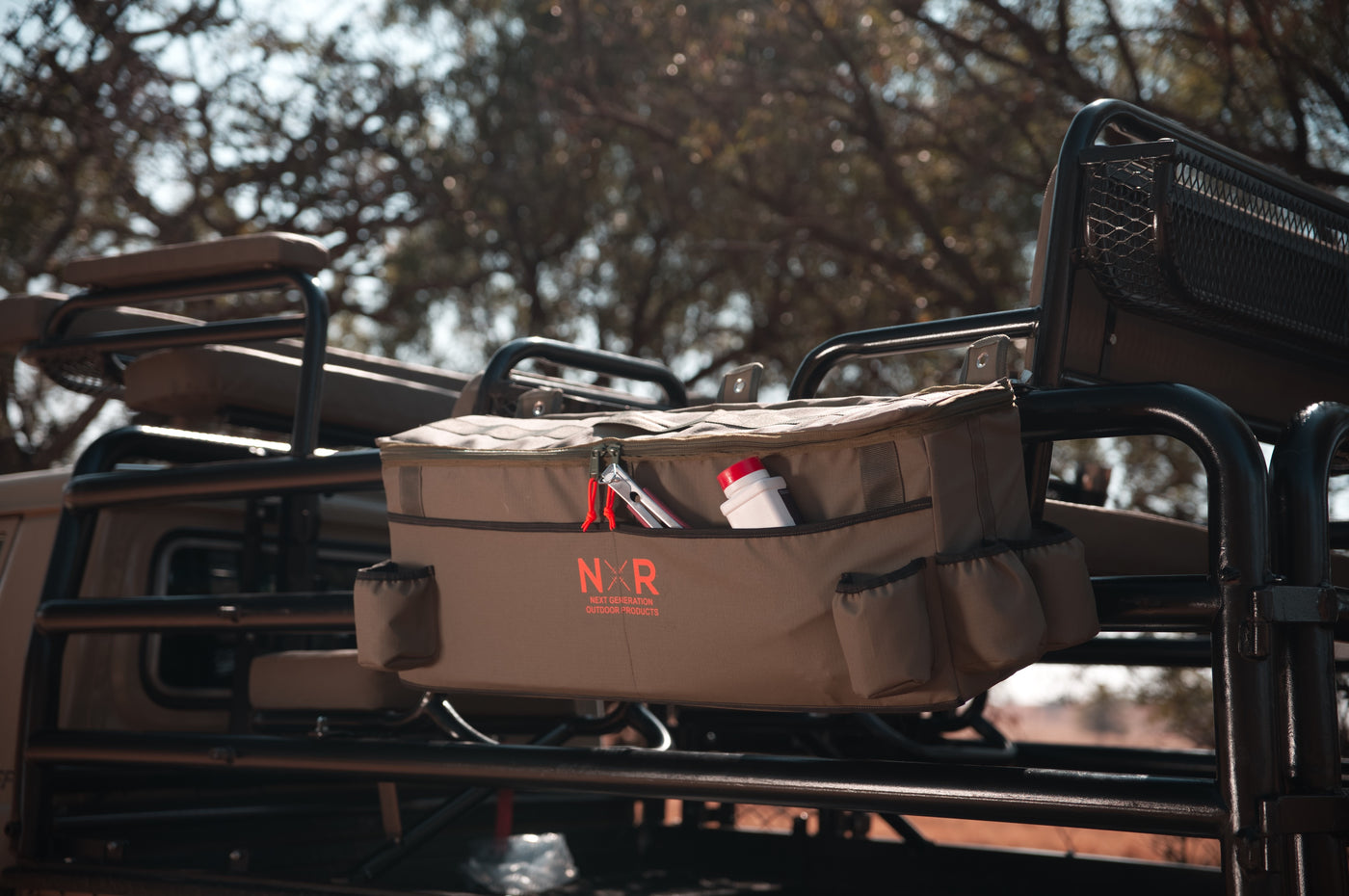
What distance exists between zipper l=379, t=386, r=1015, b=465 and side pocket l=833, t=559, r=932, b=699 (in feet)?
0.50

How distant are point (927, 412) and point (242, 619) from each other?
1300 millimetres

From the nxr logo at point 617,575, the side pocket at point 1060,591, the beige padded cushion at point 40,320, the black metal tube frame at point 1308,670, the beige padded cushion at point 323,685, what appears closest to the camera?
the black metal tube frame at point 1308,670

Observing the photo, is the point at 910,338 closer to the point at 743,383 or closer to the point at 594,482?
the point at 743,383

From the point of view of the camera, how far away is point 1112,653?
229 cm

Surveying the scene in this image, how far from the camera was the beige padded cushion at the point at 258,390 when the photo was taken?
2705 millimetres

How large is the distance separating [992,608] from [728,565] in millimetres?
309

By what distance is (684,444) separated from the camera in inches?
59.9

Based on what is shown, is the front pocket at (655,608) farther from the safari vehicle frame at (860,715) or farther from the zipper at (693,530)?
the safari vehicle frame at (860,715)

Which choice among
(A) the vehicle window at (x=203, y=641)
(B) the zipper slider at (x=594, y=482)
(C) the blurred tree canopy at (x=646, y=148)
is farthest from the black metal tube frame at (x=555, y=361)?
(C) the blurred tree canopy at (x=646, y=148)

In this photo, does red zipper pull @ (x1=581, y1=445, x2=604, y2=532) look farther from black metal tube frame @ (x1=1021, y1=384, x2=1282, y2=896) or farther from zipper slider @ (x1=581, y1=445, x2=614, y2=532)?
black metal tube frame @ (x1=1021, y1=384, x2=1282, y2=896)

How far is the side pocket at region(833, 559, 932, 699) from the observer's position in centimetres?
131

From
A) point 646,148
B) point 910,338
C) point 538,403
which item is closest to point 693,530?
point 910,338

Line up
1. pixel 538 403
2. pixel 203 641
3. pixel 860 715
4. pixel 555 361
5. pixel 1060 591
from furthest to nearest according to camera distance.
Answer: pixel 203 641 → pixel 555 361 → pixel 860 715 → pixel 538 403 → pixel 1060 591

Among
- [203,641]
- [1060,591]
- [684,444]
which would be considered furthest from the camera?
[203,641]
